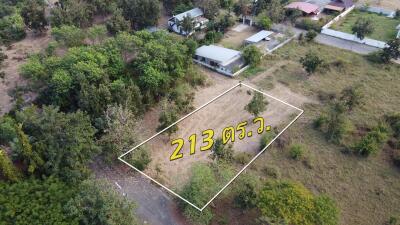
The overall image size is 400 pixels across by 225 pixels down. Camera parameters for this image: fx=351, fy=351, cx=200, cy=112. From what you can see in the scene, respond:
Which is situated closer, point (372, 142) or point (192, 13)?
point (372, 142)

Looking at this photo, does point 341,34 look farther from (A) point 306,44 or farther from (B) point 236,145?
(B) point 236,145

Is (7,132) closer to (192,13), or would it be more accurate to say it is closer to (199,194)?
(199,194)

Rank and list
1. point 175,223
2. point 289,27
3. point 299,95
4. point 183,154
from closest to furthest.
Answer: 1. point 175,223
2. point 183,154
3. point 299,95
4. point 289,27

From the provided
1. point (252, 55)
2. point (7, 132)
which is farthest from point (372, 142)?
point (7, 132)

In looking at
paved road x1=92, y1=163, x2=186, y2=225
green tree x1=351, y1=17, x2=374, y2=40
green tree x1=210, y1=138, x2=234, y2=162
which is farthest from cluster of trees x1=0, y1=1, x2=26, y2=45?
green tree x1=351, y1=17, x2=374, y2=40

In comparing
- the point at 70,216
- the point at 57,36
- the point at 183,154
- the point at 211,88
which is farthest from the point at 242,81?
the point at 70,216

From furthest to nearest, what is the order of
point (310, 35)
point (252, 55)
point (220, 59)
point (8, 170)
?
point (310, 35) → point (252, 55) → point (220, 59) → point (8, 170)

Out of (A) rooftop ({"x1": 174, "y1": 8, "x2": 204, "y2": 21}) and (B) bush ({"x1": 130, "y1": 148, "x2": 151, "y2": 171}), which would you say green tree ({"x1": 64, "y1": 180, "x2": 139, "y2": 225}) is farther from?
(A) rooftop ({"x1": 174, "y1": 8, "x2": 204, "y2": 21})
